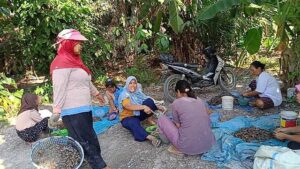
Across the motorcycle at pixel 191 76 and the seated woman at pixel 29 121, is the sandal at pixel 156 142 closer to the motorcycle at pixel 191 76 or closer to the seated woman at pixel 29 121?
the seated woman at pixel 29 121

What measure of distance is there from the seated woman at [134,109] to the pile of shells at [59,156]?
3.84 feet

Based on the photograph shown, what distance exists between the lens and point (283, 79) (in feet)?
20.1

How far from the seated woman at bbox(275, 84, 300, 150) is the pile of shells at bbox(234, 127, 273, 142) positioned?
0.98 ft

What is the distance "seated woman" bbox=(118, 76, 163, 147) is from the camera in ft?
14.6

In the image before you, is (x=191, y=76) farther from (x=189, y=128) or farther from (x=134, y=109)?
(x=189, y=128)

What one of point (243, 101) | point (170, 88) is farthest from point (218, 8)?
point (170, 88)

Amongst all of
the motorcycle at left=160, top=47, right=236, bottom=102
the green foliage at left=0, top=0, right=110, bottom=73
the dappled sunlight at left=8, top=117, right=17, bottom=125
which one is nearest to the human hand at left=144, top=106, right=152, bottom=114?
the motorcycle at left=160, top=47, right=236, bottom=102

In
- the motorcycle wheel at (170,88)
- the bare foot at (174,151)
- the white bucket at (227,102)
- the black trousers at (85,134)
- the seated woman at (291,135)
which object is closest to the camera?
the black trousers at (85,134)

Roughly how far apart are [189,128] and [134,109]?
0.88 m

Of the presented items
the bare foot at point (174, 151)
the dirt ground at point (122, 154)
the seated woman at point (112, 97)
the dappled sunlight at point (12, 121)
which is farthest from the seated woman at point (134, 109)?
the dappled sunlight at point (12, 121)

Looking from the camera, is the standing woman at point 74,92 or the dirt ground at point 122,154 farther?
the dirt ground at point 122,154

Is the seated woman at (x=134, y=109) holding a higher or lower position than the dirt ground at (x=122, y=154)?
higher

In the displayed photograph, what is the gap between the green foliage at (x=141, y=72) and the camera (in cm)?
755

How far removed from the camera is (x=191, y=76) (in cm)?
623
